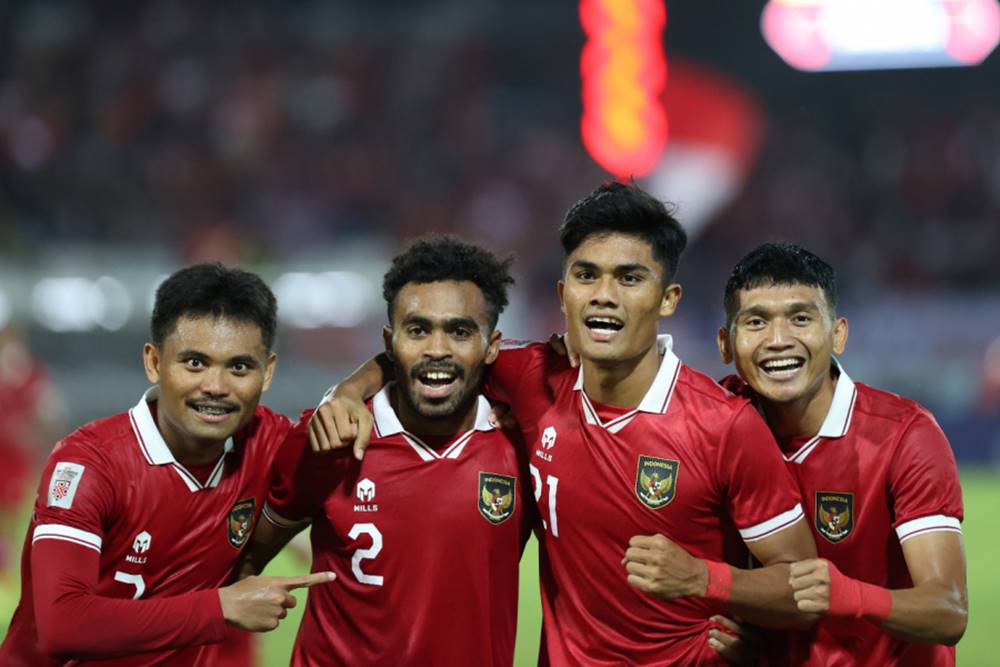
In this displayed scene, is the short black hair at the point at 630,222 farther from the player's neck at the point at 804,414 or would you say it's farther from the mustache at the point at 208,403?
the mustache at the point at 208,403

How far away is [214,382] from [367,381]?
0.55 metres

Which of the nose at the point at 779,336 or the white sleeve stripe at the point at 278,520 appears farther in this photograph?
the white sleeve stripe at the point at 278,520

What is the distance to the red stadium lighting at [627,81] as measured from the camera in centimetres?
1623

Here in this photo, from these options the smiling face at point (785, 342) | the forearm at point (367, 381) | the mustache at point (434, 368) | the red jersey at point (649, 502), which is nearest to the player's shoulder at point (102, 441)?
the forearm at point (367, 381)

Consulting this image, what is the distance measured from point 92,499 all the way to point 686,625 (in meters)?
1.78

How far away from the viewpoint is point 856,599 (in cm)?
333

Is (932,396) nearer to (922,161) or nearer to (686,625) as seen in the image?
(922,161)

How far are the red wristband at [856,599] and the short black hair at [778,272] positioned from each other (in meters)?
0.87

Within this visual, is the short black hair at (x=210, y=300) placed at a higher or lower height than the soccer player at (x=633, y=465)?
higher

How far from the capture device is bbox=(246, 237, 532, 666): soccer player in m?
3.70

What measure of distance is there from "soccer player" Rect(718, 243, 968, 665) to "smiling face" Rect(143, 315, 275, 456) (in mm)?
1497

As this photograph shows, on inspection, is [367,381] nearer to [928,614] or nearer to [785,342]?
[785,342]

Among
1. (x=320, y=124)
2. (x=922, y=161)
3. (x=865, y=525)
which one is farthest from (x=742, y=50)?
(x=865, y=525)

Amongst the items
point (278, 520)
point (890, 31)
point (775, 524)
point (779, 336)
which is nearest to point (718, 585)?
point (775, 524)
